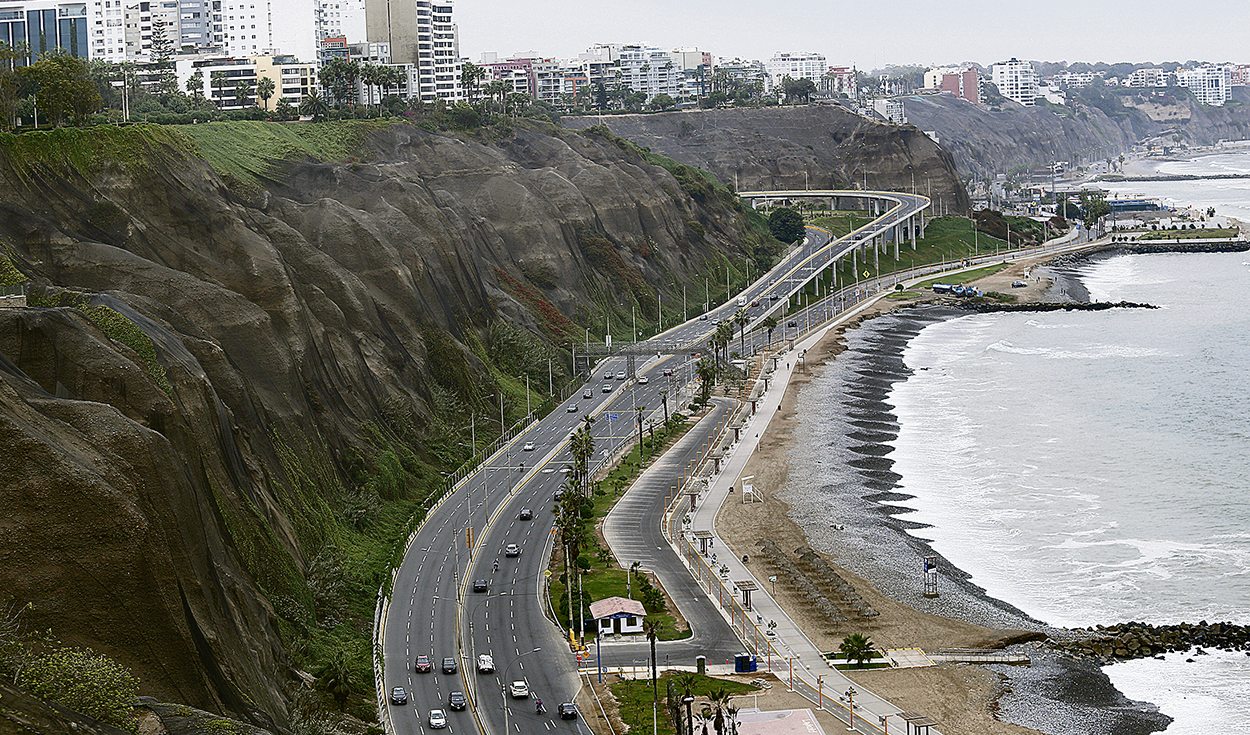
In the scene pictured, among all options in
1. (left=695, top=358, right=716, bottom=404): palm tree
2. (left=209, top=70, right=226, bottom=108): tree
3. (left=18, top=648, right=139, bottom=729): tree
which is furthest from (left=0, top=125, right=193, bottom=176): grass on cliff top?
(left=209, top=70, right=226, bottom=108): tree

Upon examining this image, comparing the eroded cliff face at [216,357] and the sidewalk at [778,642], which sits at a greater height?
the eroded cliff face at [216,357]

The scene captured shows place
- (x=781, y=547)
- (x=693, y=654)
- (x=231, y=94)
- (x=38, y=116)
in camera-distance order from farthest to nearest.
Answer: (x=231, y=94)
(x=38, y=116)
(x=781, y=547)
(x=693, y=654)

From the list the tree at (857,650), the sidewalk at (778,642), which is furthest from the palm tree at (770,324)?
the tree at (857,650)

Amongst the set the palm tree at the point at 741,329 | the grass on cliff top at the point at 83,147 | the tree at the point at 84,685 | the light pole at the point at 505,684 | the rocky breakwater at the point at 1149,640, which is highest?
the grass on cliff top at the point at 83,147

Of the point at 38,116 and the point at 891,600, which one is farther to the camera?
the point at 38,116

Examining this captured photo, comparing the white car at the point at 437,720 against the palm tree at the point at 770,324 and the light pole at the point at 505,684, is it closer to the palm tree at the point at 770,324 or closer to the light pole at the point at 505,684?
the light pole at the point at 505,684

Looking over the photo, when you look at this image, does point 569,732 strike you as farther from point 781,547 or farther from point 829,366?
point 829,366

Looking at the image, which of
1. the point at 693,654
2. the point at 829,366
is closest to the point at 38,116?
the point at 693,654
